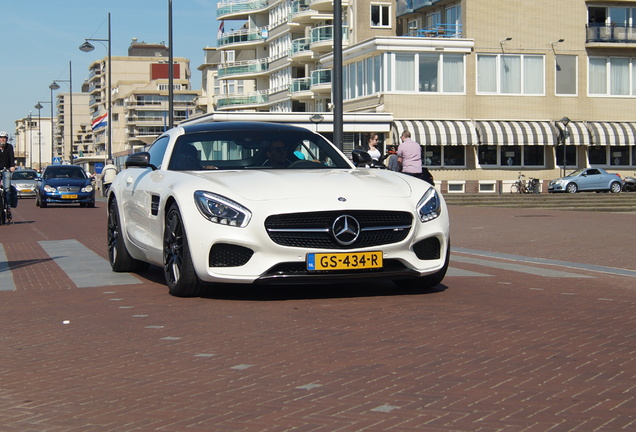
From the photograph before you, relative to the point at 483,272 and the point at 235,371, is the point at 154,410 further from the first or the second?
the point at 483,272

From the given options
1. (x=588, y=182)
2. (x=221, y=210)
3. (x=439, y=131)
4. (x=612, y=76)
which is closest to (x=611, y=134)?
(x=612, y=76)

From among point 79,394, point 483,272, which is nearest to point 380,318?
point 79,394

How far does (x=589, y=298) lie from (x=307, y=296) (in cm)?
236

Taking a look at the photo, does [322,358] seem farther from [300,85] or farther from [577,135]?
[300,85]

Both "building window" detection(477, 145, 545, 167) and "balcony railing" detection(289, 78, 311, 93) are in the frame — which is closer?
"building window" detection(477, 145, 545, 167)

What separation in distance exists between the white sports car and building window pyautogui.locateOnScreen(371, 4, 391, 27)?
57.8m

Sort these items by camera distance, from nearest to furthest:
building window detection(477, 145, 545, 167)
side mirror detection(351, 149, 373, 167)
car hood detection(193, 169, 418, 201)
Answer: car hood detection(193, 169, 418, 201) → side mirror detection(351, 149, 373, 167) → building window detection(477, 145, 545, 167)

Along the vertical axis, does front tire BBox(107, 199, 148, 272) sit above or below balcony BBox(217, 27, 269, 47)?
below

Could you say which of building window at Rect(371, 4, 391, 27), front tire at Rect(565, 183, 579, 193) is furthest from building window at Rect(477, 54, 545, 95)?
building window at Rect(371, 4, 391, 27)

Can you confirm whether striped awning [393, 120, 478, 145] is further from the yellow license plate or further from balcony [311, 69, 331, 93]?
the yellow license plate

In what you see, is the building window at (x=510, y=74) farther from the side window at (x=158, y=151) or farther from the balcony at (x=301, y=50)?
the side window at (x=158, y=151)

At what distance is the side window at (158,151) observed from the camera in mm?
9641

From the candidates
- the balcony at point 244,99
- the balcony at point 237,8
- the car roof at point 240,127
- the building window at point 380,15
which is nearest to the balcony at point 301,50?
the balcony at point 244,99

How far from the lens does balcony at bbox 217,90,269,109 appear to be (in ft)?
316
